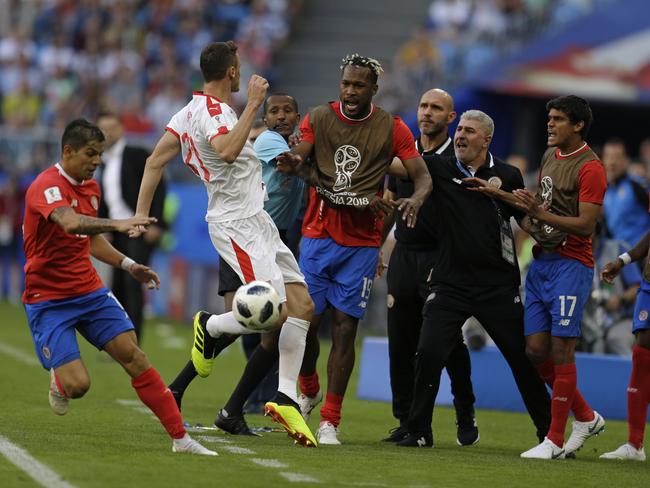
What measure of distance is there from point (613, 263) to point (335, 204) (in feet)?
6.11

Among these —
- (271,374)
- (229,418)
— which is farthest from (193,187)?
(229,418)

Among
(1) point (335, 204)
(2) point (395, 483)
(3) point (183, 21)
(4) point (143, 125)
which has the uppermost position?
(3) point (183, 21)

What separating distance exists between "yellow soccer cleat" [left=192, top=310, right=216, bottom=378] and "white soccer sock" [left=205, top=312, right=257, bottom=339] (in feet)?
0.24

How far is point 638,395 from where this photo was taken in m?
9.34

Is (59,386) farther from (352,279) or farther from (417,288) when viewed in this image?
(417,288)

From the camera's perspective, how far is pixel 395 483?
7469 mm

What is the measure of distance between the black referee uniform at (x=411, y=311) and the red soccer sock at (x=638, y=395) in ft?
3.62

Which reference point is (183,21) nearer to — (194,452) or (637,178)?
(637,178)

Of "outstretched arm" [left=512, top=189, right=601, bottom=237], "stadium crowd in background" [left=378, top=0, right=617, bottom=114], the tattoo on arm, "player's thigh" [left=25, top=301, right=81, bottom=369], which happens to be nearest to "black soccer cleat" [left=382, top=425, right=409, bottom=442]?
"outstretched arm" [left=512, top=189, right=601, bottom=237]

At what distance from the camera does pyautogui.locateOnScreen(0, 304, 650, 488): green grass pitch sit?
7445mm

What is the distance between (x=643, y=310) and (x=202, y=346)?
279 cm

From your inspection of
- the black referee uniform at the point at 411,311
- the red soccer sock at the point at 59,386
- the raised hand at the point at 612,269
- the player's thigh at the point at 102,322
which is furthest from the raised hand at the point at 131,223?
the raised hand at the point at 612,269

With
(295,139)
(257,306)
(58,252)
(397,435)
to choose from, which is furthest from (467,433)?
(58,252)

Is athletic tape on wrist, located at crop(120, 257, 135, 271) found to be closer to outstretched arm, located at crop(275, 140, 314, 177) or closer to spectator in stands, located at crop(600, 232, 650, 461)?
outstretched arm, located at crop(275, 140, 314, 177)
